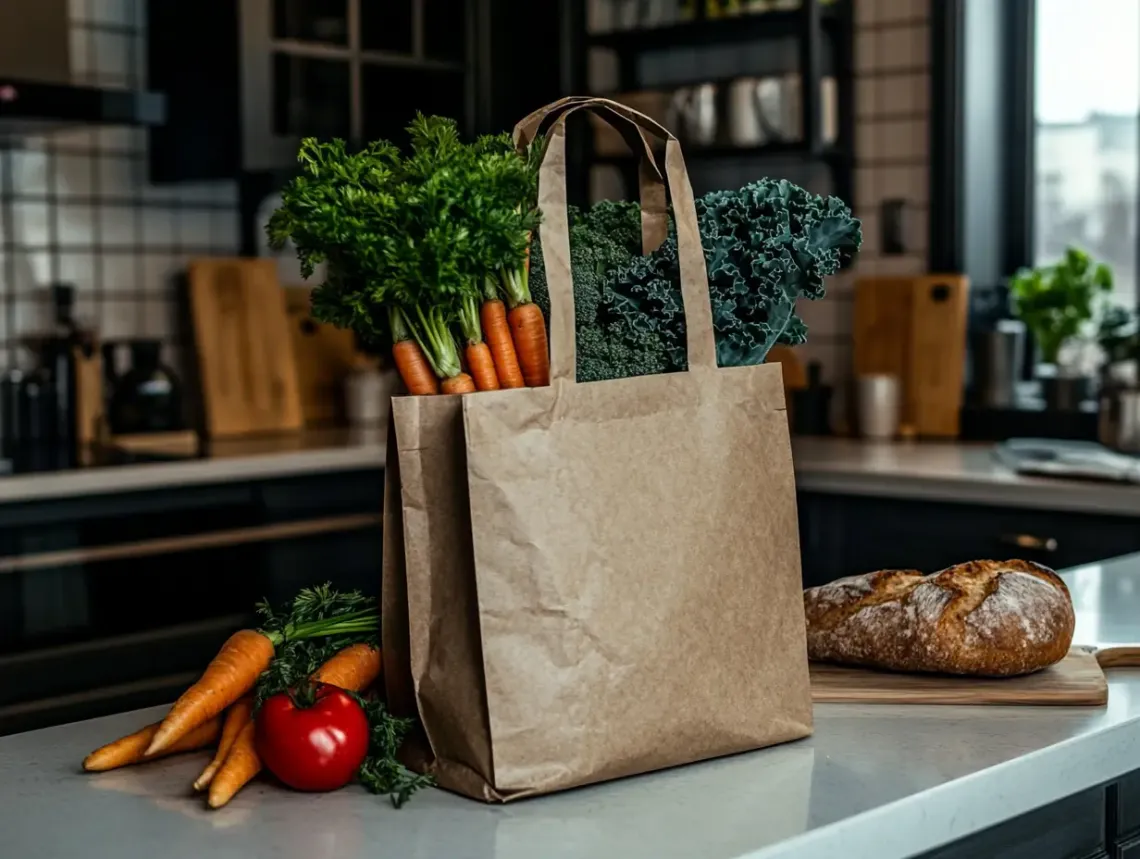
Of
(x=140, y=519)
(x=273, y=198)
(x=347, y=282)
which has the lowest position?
(x=140, y=519)

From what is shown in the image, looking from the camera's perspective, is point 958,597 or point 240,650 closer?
point 240,650

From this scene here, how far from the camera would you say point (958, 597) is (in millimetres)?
1399

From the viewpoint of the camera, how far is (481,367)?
1.07m

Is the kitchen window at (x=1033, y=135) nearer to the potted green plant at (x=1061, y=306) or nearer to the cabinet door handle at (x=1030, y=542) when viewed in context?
the potted green plant at (x=1061, y=306)

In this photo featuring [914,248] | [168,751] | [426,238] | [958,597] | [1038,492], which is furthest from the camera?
[914,248]

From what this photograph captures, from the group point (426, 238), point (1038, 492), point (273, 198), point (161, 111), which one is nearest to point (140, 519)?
point (161, 111)

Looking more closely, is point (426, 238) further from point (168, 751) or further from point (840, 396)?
point (840, 396)

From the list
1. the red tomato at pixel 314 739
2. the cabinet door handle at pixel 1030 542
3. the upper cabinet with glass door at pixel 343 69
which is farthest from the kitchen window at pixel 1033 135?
the red tomato at pixel 314 739

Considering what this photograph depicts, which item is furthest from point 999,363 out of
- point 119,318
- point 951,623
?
point 951,623

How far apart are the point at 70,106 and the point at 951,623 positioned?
2496 millimetres

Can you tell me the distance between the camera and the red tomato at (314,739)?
1.05 m

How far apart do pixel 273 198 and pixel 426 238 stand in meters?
3.20

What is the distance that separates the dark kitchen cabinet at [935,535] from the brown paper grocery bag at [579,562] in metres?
1.93

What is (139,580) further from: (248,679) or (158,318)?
(248,679)
